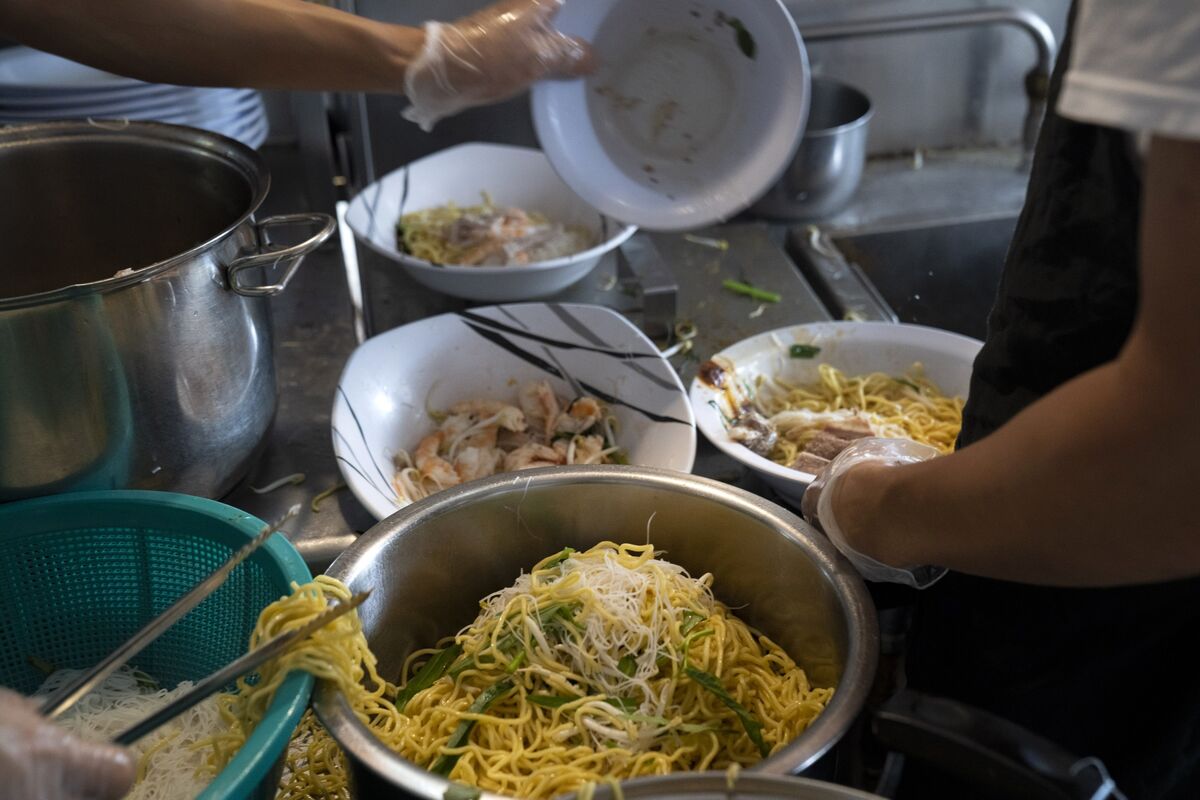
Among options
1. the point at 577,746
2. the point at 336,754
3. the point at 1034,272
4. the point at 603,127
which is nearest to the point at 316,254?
the point at 603,127

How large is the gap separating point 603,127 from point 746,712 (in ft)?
2.96

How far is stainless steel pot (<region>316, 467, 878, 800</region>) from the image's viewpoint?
3.64 ft

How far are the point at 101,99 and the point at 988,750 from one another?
6.03 feet

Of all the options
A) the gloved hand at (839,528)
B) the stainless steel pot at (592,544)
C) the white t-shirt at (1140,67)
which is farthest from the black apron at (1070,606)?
the white t-shirt at (1140,67)

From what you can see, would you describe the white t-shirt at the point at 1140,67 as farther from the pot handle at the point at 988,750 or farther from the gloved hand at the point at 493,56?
the gloved hand at the point at 493,56

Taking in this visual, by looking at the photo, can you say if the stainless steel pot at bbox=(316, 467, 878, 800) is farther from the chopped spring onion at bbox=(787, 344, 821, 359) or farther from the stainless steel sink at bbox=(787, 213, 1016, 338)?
the stainless steel sink at bbox=(787, 213, 1016, 338)

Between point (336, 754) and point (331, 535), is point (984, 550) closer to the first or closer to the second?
point (336, 754)

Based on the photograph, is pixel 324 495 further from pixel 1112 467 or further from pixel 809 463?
pixel 1112 467

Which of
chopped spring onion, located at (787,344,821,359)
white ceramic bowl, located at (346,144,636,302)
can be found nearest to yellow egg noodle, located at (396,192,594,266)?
white ceramic bowl, located at (346,144,636,302)

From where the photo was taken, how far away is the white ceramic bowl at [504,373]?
154cm

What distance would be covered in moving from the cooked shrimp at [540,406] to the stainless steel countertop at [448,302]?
247 mm

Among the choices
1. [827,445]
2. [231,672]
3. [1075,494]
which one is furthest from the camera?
[827,445]

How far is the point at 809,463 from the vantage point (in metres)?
1.52

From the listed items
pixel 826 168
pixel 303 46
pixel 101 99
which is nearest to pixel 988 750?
pixel 303 46
